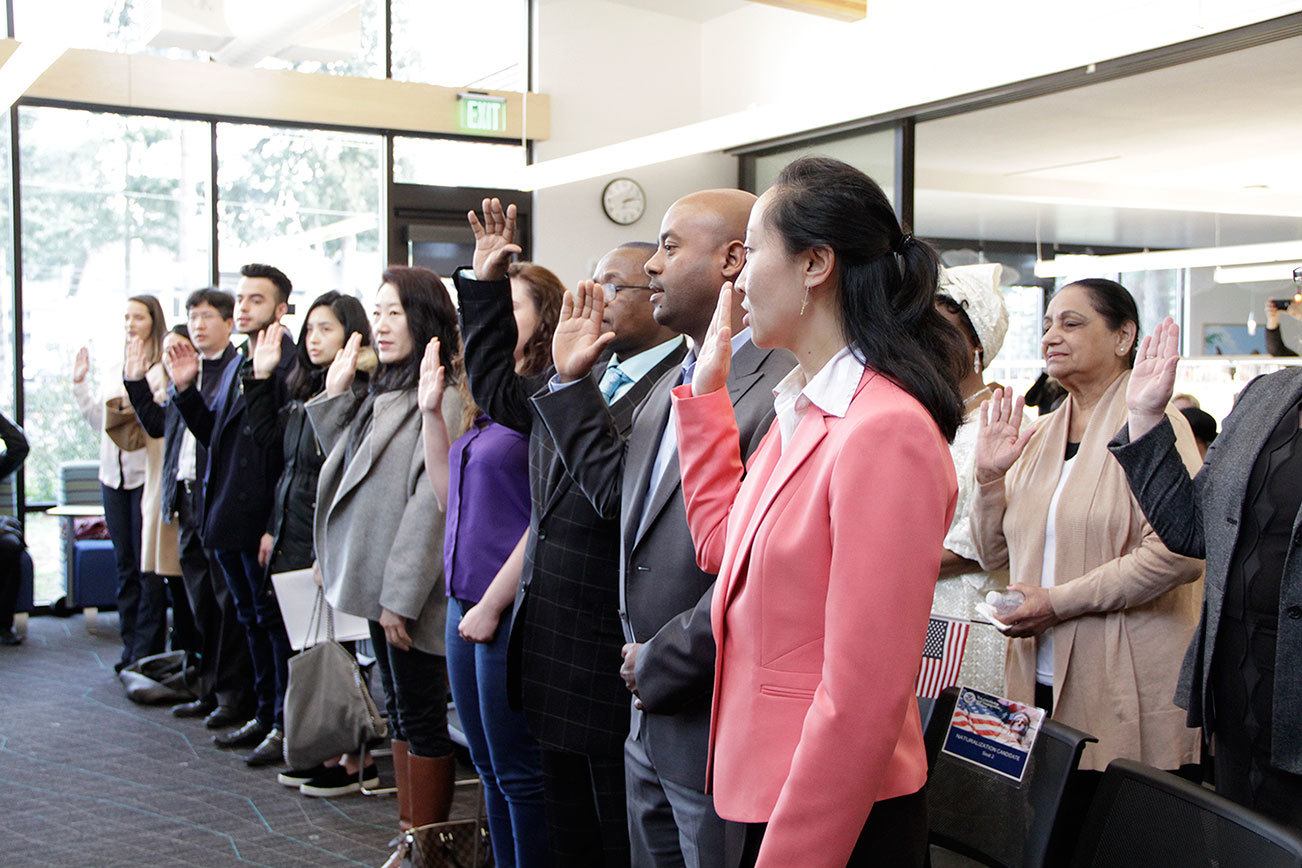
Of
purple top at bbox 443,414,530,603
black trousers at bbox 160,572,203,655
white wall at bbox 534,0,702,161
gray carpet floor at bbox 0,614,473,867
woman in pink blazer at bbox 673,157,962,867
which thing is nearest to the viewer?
woman in pink blazer at bbox 673,157,962,867

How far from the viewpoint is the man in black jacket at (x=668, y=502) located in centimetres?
170

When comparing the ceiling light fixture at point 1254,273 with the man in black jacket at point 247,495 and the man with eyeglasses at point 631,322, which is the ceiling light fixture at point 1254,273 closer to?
the man with eyeglasses at point 631,322

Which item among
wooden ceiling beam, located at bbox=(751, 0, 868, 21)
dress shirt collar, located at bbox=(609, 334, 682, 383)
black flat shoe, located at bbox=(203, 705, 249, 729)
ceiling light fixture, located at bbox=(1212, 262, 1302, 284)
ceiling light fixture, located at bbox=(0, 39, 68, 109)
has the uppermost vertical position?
Answer: wooden ceiling beam, located at bbox=(751, 0, 868, 21)

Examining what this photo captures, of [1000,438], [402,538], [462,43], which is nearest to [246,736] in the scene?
[402,538]

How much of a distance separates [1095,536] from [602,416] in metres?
1.08

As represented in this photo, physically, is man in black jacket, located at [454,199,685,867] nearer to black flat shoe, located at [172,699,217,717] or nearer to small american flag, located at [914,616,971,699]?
small american flag, located at [914,616,971,699]

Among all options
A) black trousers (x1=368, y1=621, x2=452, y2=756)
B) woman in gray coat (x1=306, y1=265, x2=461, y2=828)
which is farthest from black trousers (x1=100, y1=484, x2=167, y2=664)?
Answer: black trousers (x1=368, y1=621, x2=452, y2=756)

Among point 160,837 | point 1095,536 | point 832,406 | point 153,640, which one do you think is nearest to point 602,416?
point 832,406

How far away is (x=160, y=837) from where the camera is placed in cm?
377

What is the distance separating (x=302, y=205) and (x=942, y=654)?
21.9 ft

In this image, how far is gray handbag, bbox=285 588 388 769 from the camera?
13.1 ft

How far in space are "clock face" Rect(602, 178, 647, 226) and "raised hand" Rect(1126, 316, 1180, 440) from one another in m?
6.94

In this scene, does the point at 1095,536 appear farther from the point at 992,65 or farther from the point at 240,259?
the point at 240,259

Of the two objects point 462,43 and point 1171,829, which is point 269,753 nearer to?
point 1171,829
